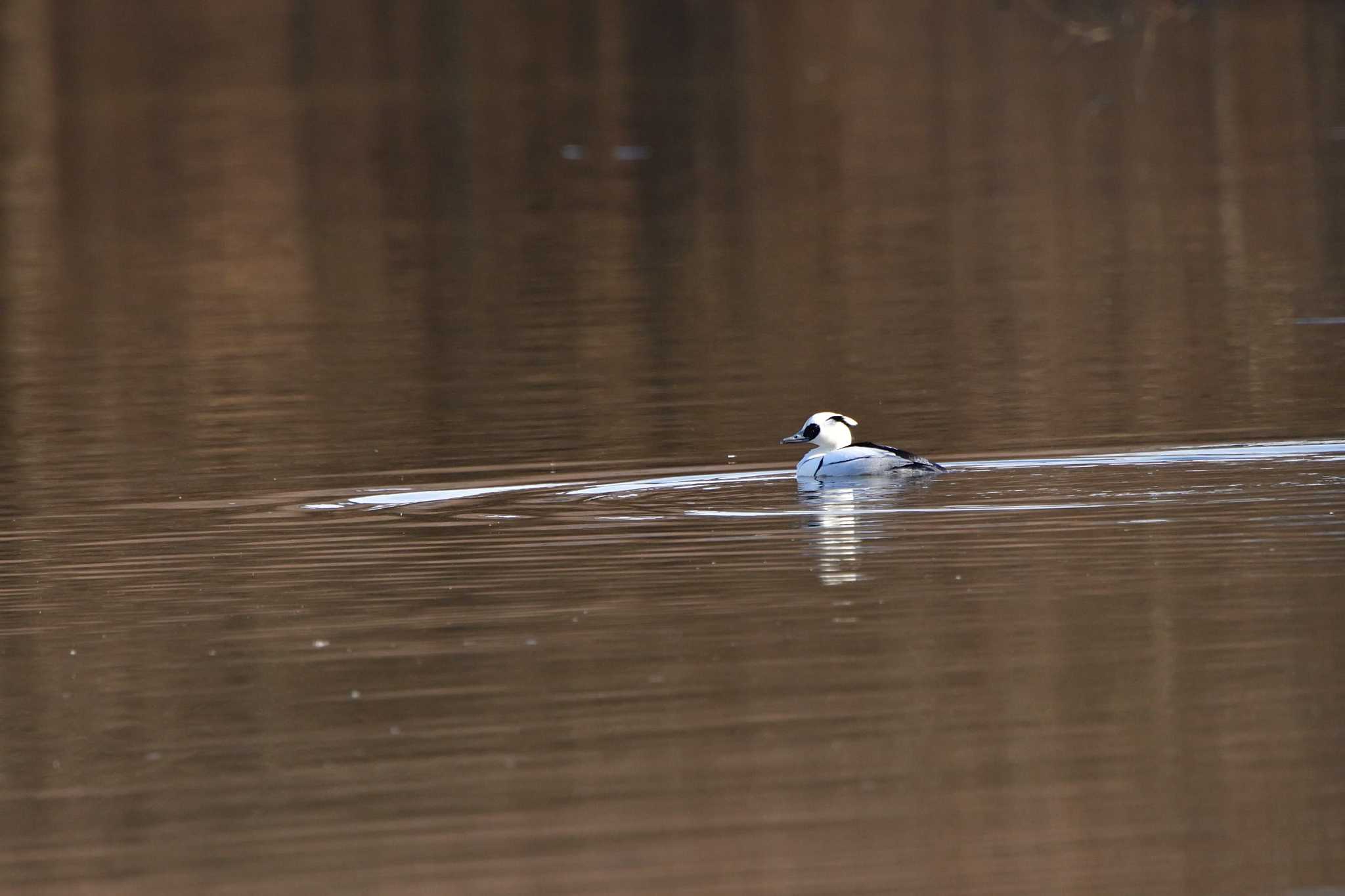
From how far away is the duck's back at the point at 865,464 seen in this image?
1485cm

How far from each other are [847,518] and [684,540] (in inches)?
37.0

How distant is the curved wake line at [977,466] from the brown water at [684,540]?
0.21 feet

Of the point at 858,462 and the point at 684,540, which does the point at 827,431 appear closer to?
the point at 858,462

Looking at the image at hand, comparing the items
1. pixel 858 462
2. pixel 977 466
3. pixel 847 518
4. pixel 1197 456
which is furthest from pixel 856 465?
pixel 1197 456

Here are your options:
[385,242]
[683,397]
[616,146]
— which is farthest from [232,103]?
[683,397]

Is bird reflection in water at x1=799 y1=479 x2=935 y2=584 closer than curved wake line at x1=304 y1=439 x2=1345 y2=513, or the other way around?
bird reflection in water at x1=799 y1=479 x2=935 y2=584

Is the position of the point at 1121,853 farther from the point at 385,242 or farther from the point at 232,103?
the point at 232,103

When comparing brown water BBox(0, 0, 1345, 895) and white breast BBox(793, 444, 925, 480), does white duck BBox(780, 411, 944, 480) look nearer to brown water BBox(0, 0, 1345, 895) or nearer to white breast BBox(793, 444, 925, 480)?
white breast BBox(793, 444, 925, 480)

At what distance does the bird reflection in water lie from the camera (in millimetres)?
12688

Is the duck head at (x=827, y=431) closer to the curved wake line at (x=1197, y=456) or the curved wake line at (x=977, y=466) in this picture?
the curved wake line at (x=977, y=466)

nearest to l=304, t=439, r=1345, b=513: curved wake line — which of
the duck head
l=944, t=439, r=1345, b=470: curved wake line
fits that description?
l=944, t=439, r=1345, b=470: curved wake line

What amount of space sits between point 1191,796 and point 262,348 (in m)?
16.5

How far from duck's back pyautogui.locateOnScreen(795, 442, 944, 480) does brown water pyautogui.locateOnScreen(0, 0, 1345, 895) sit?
0.64 ft

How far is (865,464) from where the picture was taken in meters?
15.0
